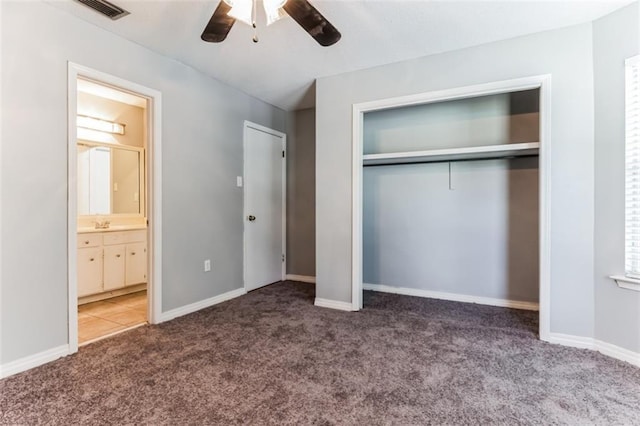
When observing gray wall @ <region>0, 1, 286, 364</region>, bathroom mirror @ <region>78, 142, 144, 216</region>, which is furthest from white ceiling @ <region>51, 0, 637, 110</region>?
bathroom mirror @ <region>78, 142, 144, 216</region>

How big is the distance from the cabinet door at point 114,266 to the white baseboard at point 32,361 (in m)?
1.61

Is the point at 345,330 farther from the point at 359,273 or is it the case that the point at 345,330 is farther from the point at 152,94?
the point at 152,94

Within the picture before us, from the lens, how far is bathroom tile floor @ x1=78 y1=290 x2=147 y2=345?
2.79 metres

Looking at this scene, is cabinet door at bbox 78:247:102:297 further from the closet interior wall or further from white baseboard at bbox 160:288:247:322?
the closet interior wall

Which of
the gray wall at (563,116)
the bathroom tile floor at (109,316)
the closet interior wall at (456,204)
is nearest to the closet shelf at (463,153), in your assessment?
the closet interior wall at (456,204)

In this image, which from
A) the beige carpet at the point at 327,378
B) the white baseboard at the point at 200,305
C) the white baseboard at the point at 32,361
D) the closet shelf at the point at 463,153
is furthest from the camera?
the white baseboard at the point at 200,305

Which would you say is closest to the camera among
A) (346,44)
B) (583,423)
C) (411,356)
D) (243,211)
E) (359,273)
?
(583,423)

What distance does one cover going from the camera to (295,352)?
7.62 ft

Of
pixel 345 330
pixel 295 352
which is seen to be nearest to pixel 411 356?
pixel 345 330

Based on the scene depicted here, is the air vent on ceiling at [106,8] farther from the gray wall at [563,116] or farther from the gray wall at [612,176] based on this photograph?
the gray wall at [612,176]

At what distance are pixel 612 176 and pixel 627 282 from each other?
2.35 ft

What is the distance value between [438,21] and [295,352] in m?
2.56

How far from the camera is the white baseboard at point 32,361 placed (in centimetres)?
199

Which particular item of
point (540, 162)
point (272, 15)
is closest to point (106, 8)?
point (272, 15)
